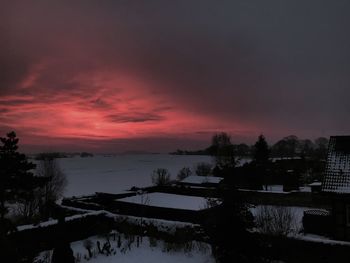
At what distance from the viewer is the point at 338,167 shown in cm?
2139

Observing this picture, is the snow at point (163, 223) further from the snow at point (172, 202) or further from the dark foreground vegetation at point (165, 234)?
the snow at point (172, 202)

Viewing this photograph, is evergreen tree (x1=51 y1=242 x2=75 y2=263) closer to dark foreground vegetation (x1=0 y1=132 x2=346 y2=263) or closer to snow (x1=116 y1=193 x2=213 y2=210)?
dark foreground vegetation (x1=0 y1=132 x2=346 y2=263)

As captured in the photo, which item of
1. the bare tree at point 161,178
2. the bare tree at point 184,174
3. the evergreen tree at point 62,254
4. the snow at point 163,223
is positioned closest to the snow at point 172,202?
the snow at point 163,223

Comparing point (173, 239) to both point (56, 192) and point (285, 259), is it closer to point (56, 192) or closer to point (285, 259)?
point (285, 259)

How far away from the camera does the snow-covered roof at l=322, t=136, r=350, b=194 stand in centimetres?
2017

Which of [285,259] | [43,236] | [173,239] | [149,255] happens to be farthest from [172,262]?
[43,236]

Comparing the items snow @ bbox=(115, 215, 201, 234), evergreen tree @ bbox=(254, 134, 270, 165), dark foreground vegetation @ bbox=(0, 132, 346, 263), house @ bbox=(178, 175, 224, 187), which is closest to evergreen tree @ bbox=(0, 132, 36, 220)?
dark foreground vegetation @ bbox=(0, 132, 346, 263)

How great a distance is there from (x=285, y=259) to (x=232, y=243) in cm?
408

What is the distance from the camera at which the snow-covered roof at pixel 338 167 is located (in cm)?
2017

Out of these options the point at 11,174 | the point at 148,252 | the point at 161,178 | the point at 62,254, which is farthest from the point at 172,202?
the point at 161,178

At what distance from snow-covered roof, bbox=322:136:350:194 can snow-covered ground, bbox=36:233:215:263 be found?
806cm

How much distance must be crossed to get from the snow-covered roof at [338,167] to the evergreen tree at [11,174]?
16233mm

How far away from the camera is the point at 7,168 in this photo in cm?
1148

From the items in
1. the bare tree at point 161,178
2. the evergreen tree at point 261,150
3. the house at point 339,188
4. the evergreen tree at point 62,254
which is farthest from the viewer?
the evergreen tree at point 261,150
